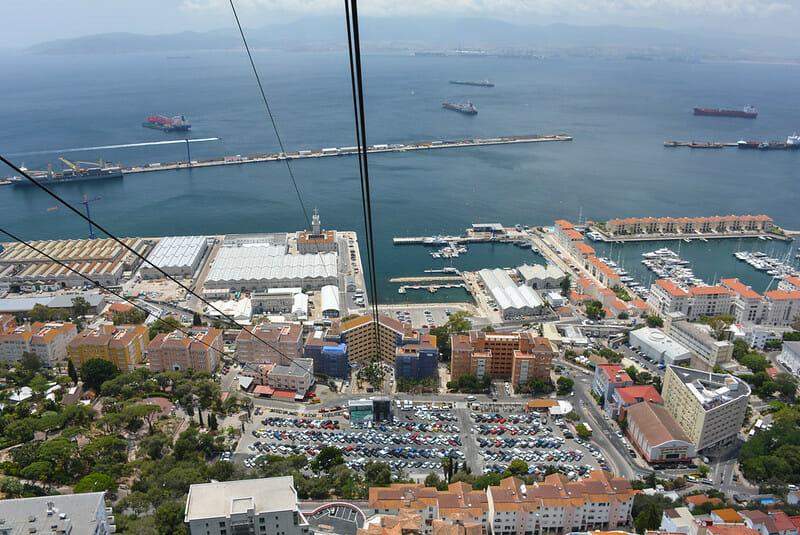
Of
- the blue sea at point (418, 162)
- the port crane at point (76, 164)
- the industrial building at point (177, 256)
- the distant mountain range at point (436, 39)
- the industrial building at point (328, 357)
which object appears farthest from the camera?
the distant mountain range at point (436, 39)

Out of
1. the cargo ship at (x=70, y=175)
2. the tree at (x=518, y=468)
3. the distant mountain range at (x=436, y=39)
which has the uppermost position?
the distant mountain range at (x=436, y=39)

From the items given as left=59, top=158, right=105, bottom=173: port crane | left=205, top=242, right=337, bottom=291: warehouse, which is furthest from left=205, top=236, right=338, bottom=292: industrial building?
left=59, top=158, right=105, bottom=173: port crane

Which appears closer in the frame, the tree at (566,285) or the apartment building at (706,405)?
the apartment building at (706,405)

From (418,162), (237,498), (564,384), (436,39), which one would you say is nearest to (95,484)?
(237,498)

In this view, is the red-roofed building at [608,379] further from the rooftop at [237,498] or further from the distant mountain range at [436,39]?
the distant mountain range at [436,39]

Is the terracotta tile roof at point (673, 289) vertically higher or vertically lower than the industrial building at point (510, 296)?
higher

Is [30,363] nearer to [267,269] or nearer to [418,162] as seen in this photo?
[267,269]

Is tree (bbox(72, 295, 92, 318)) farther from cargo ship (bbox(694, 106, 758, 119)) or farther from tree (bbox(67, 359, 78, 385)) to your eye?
cargo ship (bbox(694, 106, 758, 119))

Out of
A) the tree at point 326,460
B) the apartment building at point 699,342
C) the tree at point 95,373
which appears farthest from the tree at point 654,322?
the tree at point 95,373

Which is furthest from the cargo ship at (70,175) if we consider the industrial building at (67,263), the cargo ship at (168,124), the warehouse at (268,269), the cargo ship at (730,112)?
Answer: the cargo ship at (730,112)

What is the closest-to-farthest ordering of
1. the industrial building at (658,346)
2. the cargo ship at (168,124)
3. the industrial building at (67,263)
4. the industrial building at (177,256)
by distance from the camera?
the industrial building at (658,346)
the industrial building at (67,263)
the industrial building at (177,256)
the cargo ship at (168,124)
